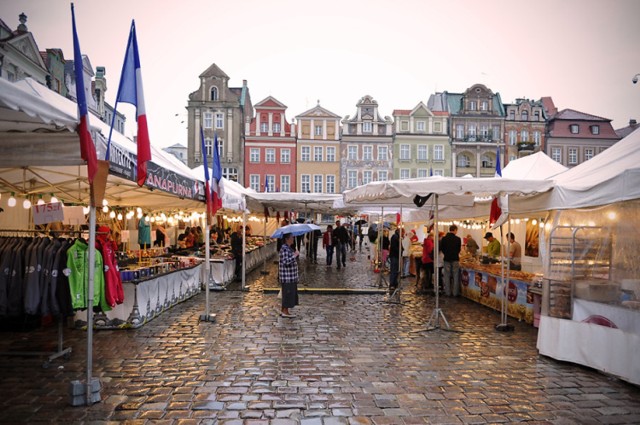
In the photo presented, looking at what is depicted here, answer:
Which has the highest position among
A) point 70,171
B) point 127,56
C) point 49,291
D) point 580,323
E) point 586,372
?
point 127,56

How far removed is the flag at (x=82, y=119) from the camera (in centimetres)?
446

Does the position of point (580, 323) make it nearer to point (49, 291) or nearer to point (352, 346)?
point (352, 346)

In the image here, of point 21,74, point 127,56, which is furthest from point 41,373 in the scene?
point 21,74

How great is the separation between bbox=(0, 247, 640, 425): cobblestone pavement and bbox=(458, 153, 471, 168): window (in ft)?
142

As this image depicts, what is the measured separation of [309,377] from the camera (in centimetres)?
578

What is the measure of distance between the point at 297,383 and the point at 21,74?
95.6 ft

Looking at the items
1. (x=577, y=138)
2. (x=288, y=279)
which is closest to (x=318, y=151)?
(x=577, y=138)

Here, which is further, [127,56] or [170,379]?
[170,379]

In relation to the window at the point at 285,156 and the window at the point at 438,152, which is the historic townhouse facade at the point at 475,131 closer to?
the window at the point at 438,152

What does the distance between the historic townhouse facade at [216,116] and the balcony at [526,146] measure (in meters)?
30.6

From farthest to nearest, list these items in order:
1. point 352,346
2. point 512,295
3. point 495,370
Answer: point 512,295 → point 352,346 → point 495,370

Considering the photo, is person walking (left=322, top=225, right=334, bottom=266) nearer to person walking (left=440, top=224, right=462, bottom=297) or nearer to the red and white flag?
person walking (left=440, top=224, right=462, bottom=297)

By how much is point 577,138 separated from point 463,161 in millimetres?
12911

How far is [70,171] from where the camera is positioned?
7.70 meters
